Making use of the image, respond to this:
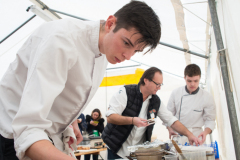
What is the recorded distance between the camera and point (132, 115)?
1.98 metres

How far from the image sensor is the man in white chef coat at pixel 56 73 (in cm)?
56

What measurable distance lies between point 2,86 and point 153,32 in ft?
2.07

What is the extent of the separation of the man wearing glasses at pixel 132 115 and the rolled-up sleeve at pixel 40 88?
1225mm

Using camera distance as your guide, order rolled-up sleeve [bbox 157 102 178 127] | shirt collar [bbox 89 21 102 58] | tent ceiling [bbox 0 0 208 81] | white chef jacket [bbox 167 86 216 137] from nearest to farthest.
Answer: shirt collar [bbox 89 21 102 58] → rolled-up sleeve [bbox 157 102 178 127] → tent ceiling [bbox 0 0 208 81] → white chef jacket [bbox 167 86 216 137]

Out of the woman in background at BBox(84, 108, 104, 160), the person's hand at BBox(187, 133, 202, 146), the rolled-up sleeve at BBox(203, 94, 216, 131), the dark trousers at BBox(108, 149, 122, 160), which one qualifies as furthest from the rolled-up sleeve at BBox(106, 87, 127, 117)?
the woman in background at BBox(84, 108, 104, 160)

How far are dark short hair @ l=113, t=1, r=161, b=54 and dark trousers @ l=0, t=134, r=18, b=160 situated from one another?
0.57 m

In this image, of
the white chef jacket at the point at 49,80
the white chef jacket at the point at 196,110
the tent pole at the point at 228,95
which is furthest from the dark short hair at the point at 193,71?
the white chef jacket at the point at 49,80

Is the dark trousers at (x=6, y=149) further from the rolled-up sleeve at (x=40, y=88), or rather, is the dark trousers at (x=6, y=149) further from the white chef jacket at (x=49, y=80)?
the rolled-up sleeve at (x=40, y=88)

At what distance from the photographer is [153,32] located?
31.7 inches

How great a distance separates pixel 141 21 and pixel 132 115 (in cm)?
134

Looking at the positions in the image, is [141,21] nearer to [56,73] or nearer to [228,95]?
[56,73]

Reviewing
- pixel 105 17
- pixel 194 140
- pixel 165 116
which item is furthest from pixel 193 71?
pixel 105 17

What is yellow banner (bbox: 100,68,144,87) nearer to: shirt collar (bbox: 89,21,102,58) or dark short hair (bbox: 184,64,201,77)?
dark short hair (bbox: 184,64,201,77)

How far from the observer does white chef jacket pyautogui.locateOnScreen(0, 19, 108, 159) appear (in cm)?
57
